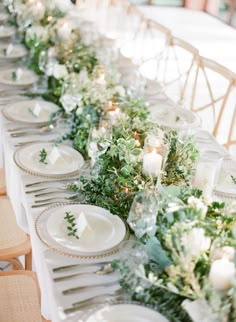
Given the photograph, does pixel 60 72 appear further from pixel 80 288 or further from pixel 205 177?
pixel 80 288

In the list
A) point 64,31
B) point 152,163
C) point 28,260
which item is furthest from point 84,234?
point 64,31

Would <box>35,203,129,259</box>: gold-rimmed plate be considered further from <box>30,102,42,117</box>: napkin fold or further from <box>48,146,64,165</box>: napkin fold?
<box>30,102,42,117</box>: napkin fold

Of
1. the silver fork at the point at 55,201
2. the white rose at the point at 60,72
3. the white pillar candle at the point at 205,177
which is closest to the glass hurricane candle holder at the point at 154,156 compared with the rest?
the white pillar candle at the point at 205,177

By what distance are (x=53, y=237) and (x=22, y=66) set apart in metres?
1.81

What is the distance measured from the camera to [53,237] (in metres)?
1.61

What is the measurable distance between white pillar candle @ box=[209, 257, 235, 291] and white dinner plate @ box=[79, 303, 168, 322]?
0.17m

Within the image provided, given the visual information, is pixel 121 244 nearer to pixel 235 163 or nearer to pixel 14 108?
pixel 235 163

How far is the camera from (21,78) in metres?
2.95

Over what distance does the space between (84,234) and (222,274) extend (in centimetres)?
53

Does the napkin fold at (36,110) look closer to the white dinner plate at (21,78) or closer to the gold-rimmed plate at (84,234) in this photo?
the white dinner plate at (21,78)

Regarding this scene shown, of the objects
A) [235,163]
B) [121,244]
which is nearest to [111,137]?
[121,244]

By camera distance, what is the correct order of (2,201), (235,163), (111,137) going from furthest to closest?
(2,201), (235,163), (111,137)

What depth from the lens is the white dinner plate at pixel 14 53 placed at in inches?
130

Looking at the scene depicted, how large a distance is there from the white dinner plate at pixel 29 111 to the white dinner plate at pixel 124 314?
4.17 ft
